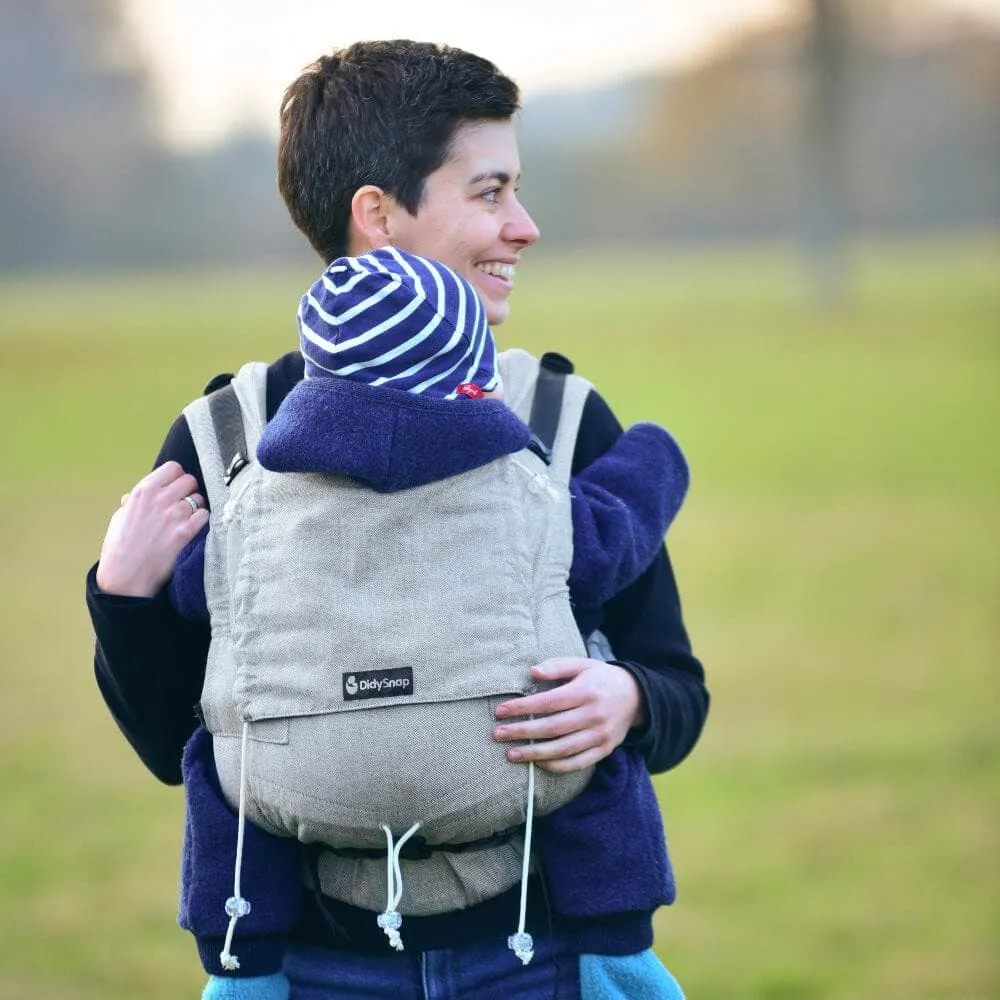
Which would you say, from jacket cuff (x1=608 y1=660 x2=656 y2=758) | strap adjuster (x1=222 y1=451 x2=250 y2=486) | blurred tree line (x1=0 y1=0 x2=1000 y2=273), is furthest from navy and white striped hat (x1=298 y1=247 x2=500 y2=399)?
blurred tree line (x1=0 y1=0 x2=1000 y2=273)

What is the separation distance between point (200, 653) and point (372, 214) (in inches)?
21.3

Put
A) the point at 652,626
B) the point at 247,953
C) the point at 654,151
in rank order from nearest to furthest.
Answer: the point at 247,953, the point at 652,626, the point at 654,151

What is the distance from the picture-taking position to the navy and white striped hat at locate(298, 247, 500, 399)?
1555 mm

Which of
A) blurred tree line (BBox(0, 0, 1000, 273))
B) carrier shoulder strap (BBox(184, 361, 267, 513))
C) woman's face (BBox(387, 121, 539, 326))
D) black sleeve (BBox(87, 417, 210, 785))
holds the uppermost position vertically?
blurred tree line (BBox(0, 0, 1000, 273))

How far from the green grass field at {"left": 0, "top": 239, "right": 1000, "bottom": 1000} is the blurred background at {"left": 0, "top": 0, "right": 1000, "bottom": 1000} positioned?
1.0 inches

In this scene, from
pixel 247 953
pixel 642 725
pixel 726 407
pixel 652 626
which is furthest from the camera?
pixel 726 407

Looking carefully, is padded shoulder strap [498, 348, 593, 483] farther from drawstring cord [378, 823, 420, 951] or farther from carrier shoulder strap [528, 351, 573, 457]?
drawstring cord [378, 823, 420, 951]

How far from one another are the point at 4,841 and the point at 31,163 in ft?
54.4

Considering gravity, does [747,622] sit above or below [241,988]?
above

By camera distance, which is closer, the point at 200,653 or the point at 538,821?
the point at 538,821

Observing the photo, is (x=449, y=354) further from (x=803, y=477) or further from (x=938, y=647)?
(x=803, y=477)

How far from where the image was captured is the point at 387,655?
153 cm

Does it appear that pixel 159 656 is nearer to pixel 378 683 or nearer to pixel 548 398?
pixel 378 683

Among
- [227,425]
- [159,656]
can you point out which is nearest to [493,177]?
[227,425]
